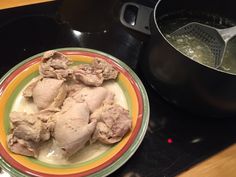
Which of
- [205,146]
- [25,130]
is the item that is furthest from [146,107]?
[25,130]

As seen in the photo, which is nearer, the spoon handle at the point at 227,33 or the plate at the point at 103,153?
the plate at the point at 103,153

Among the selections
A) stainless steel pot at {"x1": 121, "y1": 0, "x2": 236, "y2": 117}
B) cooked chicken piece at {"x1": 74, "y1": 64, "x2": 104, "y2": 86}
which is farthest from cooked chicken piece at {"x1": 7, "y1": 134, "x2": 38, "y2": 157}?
stainless steel pot at {"x1": 121, "y1": 0, "x2": 236, "y2": 117}

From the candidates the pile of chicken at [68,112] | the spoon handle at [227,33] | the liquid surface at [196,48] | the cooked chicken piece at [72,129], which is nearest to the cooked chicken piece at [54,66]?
the pile of chicken at [68,112]

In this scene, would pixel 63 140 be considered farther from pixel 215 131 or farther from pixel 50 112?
pixel 215 131

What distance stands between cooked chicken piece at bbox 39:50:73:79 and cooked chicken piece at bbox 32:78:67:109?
3 centimetres

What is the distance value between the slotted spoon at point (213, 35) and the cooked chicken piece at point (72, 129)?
401mm

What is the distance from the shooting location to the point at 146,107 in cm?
70

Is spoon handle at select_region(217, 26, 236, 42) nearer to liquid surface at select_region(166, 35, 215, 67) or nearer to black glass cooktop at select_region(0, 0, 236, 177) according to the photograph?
liquid surface at select_region(166, 35, 215, 67)

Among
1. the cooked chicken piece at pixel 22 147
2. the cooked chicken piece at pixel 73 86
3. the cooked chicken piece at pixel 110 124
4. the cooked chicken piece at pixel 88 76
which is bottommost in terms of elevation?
the cooked chicken piece at pixel 22 147

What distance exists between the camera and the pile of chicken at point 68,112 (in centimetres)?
61

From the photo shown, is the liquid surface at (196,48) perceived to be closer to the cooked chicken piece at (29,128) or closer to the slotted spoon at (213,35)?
the slotted spoon at (213,35)

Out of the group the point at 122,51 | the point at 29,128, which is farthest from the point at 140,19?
the point at 29,128

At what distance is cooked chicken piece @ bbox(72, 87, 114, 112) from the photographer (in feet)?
2.21

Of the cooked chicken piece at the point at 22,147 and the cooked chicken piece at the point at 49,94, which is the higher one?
the cooked chicken piece at the point at 49,94
